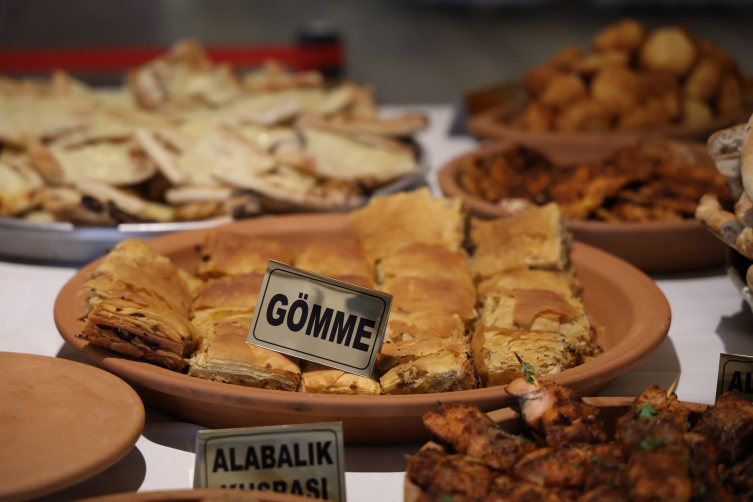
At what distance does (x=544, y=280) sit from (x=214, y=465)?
95 centimetres

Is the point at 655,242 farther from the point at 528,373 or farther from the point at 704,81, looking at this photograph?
the point at 704,81

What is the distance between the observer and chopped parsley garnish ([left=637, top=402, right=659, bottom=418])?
3.70ft

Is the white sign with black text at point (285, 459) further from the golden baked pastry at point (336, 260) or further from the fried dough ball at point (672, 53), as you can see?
the fried dough ball at point (672, 53)

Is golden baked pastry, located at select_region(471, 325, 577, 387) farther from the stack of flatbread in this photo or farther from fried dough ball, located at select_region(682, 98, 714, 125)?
fried dough ball, located at select_region(682, 98, 714, 125)

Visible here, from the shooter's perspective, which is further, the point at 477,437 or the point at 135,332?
the point at 135,332

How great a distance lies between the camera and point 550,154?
9.67 ft

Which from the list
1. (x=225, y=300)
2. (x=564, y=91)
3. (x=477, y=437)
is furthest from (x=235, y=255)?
(x=564, y=91)

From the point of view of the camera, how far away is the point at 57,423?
118 cm

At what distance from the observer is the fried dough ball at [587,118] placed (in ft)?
9.81

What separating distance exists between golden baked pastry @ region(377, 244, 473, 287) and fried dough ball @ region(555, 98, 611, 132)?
149 centimetres

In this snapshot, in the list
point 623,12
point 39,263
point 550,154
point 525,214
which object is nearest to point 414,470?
point 525,214

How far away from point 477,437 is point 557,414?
6.2 inches

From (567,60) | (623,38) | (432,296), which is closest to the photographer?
(432,296)

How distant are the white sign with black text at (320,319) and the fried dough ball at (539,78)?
2.32m
